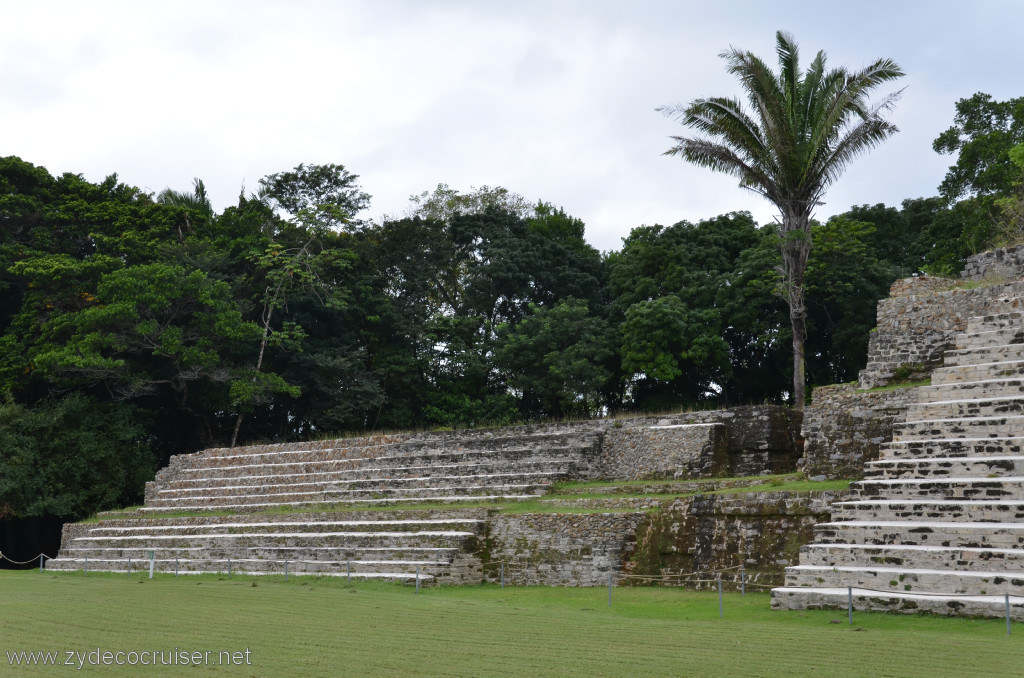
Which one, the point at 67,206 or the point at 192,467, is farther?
the point at 67,206

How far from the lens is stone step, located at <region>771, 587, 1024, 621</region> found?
953cm

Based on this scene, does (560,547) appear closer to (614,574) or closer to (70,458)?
(614,574)

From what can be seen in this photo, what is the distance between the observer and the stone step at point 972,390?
Answer: 1395 cm

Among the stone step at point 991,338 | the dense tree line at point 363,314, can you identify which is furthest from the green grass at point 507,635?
the dense tree line at point 363,314

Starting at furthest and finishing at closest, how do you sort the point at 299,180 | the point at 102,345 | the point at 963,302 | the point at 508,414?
1. the point at 299,180
2. the point at 508,414
3. the point at 102,345
4. the point at 963,302

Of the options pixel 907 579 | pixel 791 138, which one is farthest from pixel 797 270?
pixel 907 579

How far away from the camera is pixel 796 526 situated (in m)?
12.8

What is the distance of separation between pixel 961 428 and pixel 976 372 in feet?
6.49

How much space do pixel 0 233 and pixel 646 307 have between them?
20.8 metres

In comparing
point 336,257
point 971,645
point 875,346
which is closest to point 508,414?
point 336,257

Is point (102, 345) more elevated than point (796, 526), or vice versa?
point (102, 345)

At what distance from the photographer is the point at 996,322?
16078 mm

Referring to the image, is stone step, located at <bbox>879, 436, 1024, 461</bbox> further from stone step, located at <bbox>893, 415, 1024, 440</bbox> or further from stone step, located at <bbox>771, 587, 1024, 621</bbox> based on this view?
stone step, located at <bbox>771, 587, 1024, 621</bbox>

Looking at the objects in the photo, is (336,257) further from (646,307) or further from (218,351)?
(646,307)
